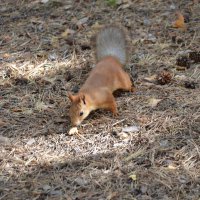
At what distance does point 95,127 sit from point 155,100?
0.50m

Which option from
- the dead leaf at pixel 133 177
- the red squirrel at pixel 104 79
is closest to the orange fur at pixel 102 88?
the red squirrel at pixel 104 79

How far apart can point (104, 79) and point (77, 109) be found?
41 cm

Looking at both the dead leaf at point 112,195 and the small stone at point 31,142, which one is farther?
the small stone at point 31,142

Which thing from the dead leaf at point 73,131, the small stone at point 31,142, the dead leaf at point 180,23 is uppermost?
the dead leaf at point 180,23

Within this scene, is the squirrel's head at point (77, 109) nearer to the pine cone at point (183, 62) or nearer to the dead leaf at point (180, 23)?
the pine cone at point (183, 62)

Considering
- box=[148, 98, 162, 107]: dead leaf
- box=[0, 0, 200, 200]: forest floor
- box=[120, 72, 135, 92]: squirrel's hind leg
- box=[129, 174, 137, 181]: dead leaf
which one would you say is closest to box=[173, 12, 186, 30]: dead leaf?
box=[0, 0, 200, 200]: forest floor

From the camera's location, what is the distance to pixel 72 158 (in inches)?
117

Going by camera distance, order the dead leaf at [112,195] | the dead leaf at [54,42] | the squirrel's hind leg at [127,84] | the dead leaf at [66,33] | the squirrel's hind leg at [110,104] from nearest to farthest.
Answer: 1. the dead leaf at [112,195]
2. the squirrel's hind leg at [110,104]
3. the squirrel's hind leg at [127,84]
4. the dead leaf at [54,42]
5. the dead leaf at [66,33]

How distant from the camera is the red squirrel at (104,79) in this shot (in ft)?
10.6

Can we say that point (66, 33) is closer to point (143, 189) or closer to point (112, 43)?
point (112, 43)

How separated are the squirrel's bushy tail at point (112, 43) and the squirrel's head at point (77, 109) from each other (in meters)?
0.75

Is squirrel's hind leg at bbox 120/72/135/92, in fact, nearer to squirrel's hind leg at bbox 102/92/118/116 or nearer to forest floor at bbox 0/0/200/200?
forest floor at bbox 0/0/200/200

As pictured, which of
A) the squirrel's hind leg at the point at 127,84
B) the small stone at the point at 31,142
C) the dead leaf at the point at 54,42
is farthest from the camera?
the dead leaf at the point at 54,42

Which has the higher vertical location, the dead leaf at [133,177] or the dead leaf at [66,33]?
the dead leaf at [66,33]
